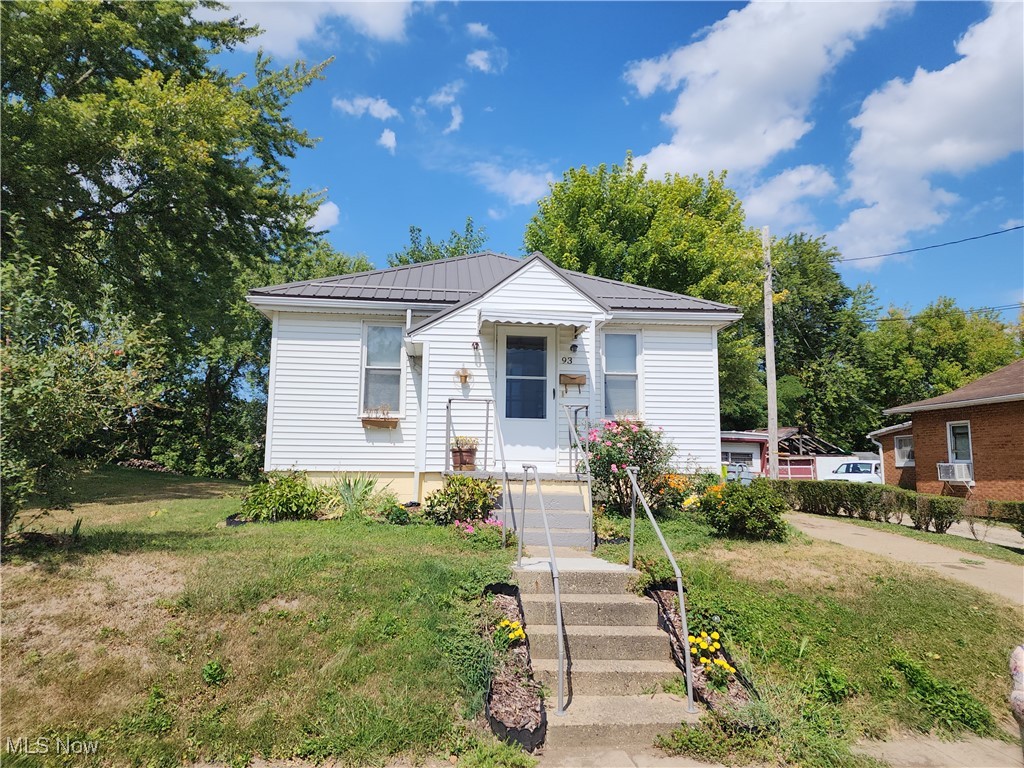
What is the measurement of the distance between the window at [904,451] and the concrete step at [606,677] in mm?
24804

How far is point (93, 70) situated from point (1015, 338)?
51527 mm

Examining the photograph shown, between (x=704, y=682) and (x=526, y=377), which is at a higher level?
(x=526, y=377)

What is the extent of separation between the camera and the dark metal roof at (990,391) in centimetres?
1684

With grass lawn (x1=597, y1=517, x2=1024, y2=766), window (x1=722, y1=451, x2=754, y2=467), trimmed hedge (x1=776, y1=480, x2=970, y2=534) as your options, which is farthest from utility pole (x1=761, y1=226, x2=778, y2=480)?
window (x1=722, y1=451, x2=754, y2=467)

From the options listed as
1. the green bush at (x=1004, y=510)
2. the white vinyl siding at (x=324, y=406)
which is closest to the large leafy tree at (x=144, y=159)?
the white vinyl siding at (x=324, y=406)

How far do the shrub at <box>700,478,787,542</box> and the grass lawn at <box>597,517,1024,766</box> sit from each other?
2.91 feet

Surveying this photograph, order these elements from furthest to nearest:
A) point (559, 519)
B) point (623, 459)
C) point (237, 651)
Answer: point (623, 459), point (559, 519), point (237, 651)

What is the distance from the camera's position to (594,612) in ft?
17.0

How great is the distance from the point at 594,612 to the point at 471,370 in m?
5.74

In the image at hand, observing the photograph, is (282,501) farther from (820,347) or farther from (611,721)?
(820,347)

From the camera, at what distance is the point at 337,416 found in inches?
424

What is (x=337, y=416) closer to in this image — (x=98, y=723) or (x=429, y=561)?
(x=429, y=561)

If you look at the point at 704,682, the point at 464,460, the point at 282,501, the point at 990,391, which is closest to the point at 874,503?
the point at 990,391

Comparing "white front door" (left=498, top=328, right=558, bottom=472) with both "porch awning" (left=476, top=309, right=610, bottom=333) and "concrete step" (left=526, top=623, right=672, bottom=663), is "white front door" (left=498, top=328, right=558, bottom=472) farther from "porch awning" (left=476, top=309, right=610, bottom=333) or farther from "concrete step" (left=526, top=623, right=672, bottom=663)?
"concrete step" (left=526, top=623, right=672, bottom=663)
